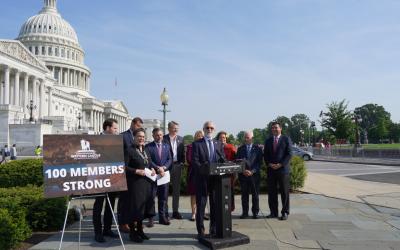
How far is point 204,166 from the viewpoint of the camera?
8000 mm

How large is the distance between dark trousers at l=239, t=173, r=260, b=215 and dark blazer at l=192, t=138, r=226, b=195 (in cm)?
194

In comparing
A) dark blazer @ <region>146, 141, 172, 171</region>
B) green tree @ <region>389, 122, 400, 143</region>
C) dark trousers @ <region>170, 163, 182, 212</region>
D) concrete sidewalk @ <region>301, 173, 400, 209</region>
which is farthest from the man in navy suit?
green tree @ <region>389, 122, 400, 143</region>

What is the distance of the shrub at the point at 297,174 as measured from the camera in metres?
15.4

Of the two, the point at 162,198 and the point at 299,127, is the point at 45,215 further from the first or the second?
the point at 299,127

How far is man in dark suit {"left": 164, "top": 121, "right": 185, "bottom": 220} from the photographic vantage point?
10594mm

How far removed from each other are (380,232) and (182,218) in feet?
14.1

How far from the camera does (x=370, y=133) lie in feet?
447

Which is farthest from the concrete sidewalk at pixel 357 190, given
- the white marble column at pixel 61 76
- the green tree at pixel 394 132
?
the green tree at pixel 394 132

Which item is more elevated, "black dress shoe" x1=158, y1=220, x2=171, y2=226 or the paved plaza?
"black dress shoe" x1=158, y1=220, x2=171, y2=226

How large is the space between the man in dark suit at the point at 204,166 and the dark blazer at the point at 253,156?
72.4 inches

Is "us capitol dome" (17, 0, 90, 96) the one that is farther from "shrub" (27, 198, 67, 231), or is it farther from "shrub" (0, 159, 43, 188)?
"shrub" (27, 198, 67, 231)

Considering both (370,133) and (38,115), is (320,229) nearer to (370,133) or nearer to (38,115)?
(38,115)

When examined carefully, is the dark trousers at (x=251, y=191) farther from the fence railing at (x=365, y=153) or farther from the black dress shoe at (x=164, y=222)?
the fence railing at (x=365, y=153)

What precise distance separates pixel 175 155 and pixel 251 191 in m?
1.98
